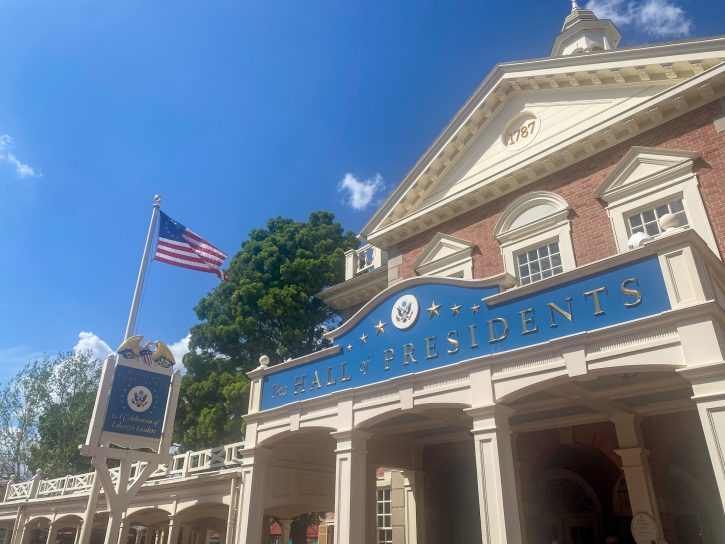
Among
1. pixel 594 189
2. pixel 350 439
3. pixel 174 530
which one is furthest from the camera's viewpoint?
pixel 174 530

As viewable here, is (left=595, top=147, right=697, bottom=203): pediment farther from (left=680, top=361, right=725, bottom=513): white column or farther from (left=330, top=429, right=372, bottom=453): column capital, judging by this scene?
(left=330, top=429, right=372, bottom=453): column capital

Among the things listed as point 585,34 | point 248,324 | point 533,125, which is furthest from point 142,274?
point 585,34

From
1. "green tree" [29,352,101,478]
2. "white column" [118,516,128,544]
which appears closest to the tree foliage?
"green tree" [29,352,101,478]

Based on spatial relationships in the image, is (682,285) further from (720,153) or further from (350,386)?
(350,386)

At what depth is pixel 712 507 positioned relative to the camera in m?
10.0

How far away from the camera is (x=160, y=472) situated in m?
17.7

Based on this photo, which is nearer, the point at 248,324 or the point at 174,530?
the point at 174,530

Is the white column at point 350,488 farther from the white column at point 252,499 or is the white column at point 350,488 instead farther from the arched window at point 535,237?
the arched window at point 535,237

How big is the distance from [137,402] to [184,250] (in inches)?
220

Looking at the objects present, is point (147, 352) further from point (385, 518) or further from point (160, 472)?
point (385, 518)

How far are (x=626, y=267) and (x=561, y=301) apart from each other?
3.56 ft

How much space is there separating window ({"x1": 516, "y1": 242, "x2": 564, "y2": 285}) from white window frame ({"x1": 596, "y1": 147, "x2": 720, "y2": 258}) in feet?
4.89

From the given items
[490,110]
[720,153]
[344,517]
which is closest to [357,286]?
[490,110]

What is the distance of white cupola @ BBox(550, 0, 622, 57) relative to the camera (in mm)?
20938
